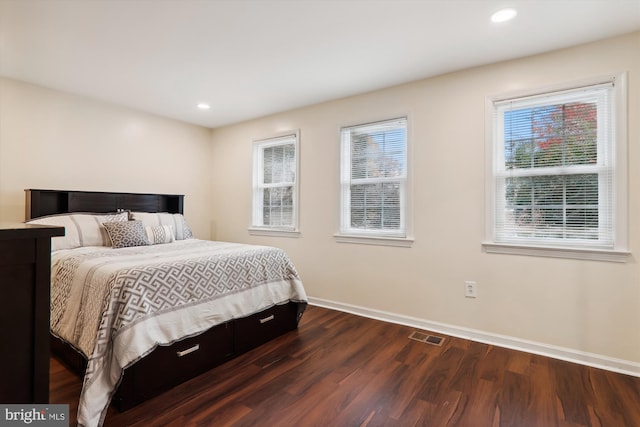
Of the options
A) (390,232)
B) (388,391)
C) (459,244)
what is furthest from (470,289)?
(388,391)

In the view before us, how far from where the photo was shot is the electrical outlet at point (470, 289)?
9.36ft

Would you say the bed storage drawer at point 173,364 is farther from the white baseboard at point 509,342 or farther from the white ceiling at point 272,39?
the white ceiling at point 272,39

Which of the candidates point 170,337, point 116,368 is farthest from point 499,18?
point 116,368

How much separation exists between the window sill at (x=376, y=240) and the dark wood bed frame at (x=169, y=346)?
970mm

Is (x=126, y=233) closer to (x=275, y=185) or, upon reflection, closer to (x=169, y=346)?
(x=169, y=346)

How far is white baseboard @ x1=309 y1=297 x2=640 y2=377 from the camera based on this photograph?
2307 mm

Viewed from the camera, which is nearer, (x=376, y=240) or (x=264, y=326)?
(x=264, y=326)

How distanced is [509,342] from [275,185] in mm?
3142

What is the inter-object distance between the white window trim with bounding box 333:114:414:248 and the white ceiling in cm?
44

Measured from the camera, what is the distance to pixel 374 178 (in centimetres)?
348

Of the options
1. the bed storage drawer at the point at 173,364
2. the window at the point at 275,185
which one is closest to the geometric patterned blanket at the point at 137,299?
the bed storage drawer at the point at 173,364

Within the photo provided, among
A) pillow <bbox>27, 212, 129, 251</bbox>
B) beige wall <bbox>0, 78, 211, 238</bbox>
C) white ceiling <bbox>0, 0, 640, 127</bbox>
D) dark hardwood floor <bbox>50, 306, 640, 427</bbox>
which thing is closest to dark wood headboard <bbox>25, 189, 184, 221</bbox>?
beige wall <bbox>0, 78, 211, 238</bbox>

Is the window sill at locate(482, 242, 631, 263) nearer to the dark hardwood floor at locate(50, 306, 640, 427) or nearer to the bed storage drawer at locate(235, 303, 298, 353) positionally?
the dark hardwood floor at locate(50, 306, 640, 427)

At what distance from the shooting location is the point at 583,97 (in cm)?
247
